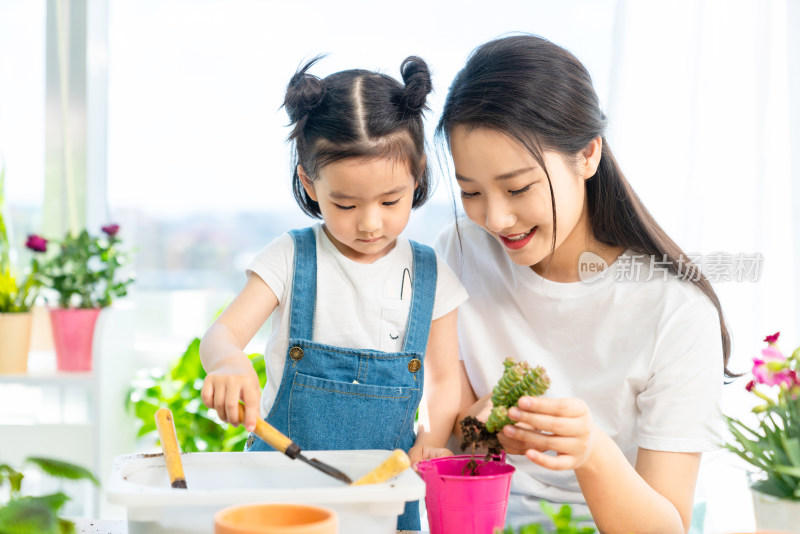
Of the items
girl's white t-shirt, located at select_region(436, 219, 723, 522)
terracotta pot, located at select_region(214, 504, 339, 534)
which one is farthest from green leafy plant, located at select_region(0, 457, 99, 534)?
girl's white t-shirt, located at select_region(436, 219, 723, 522)

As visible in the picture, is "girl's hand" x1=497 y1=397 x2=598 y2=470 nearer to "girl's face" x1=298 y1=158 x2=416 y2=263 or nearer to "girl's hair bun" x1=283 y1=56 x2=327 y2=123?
"girl's face" x1=298 y1=158 x2=416 y2=263

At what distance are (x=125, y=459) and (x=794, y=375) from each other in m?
0.80

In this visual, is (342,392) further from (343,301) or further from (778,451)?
(778,451)

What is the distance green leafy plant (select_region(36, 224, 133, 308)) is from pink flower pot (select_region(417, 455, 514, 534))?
1867 mm

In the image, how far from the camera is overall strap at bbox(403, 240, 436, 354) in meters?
1.39

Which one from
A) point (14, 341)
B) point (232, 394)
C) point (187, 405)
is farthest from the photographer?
point (187, 405)

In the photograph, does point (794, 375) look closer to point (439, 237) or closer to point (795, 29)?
point (439, 237)

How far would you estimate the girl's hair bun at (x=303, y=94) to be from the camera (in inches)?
51.9

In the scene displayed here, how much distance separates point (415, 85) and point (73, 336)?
1626 millimetres

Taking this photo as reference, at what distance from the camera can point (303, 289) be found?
1.38 meters

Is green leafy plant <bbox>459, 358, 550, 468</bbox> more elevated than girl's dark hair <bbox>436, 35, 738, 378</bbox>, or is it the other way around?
girl's dark hair <bbox>436, 35, 738, 378</bbox>

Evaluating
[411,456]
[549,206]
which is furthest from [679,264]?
[411,456]

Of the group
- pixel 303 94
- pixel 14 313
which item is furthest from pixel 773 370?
pixel 14 313

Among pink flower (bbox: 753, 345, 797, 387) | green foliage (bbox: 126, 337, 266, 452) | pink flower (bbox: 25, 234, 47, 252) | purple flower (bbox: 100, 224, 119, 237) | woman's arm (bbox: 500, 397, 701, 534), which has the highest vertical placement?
purple flower (bbox: 100, 224, 119, 237)
